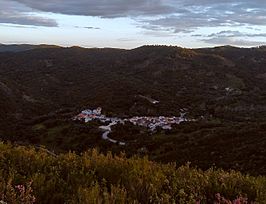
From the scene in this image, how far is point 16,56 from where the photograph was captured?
650 feet

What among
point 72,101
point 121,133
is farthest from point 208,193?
point 72,101

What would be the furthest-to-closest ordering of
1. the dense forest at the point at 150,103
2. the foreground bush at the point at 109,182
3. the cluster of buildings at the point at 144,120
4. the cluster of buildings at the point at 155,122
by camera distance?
the cluster of buildings at the point at 144,120 → the cluster of buildings at the point at 155,122 → the dense forest at the point at 150,103 → the foreground bush at the point at 109,182

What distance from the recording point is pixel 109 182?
19.6ft

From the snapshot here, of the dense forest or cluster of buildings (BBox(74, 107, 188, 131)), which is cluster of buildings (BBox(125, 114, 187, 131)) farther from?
the dense forest

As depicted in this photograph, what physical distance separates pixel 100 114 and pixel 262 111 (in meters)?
24.4

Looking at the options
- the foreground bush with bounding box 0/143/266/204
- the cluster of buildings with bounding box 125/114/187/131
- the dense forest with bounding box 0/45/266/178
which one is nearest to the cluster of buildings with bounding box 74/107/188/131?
the cluster of buildings with bounding box 125/114/187/131

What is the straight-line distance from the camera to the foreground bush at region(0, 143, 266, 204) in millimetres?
4879

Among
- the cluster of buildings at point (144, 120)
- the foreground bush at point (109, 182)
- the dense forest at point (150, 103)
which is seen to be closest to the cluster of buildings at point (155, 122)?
the cluster of buildings at point (144, 120)

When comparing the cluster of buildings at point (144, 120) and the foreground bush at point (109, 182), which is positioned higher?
the foreground bush at point (109, 182)

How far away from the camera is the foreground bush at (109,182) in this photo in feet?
16.0

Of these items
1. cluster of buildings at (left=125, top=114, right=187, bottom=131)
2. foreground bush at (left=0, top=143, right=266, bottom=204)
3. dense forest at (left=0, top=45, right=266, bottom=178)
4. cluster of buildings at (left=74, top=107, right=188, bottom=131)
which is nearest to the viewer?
foreground bush at (left=0, top=143, right=266, bottom=204)

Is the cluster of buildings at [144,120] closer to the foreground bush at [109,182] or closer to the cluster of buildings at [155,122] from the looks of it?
the cluster of buildings at [155,122]

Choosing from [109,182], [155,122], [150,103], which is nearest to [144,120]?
[155,122]

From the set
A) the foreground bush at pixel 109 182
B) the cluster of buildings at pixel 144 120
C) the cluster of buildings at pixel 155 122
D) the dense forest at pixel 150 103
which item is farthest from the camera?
the cluster of buildings at pixel 144 120
